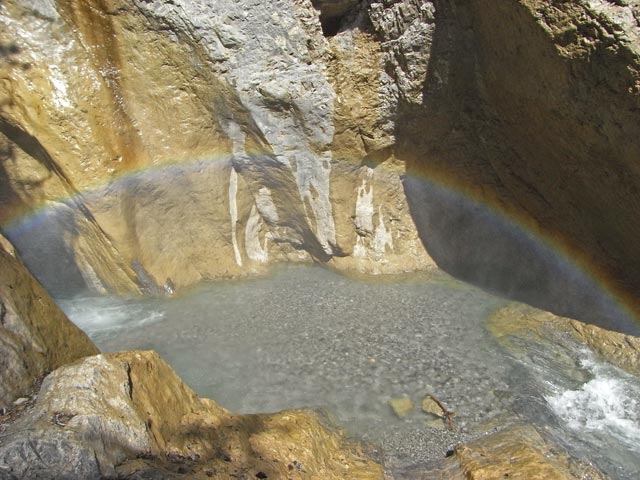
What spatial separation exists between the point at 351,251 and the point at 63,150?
3.12 metres

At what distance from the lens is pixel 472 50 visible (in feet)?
14.5

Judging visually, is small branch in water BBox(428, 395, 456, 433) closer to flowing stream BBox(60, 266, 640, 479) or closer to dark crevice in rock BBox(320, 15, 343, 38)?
flowing stream BBox(60, 266, 640, 479)

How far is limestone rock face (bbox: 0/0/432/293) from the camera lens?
4.33 metres

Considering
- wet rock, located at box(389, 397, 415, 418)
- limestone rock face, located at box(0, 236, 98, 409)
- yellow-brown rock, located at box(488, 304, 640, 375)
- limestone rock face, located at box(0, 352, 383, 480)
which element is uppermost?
limestone rock face, located at box(0, 236, 98, 409)

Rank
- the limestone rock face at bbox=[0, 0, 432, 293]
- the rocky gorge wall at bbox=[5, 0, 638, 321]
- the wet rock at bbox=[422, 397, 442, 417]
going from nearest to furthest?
1. the wet rock at bbox=[422, 397, 442, 417]
2. the rocky gorge wall at bbox=[5, 0, 638, 321]
3. the limestone rock face at bbox=[0, 0, 432, 293]

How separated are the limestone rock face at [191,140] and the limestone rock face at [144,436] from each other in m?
2.72

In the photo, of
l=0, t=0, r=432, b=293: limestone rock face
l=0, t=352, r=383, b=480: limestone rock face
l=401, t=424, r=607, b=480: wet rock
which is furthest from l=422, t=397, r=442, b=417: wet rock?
l=0, t=0, r=432, b=293: limestone rock face

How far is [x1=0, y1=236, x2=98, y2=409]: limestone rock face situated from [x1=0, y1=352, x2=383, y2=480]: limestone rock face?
113 mm

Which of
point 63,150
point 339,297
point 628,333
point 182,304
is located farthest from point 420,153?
point 63,150

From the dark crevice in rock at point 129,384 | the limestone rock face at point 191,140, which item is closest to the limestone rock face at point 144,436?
the dark crevice in rock at point 129,384

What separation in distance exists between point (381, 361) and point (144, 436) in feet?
7.59

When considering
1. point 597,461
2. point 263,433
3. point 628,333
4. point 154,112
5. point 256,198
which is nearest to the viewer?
point 263,433

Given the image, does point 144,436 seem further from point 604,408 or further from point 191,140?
point 191,140

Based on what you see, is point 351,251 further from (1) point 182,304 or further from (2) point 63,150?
(2) point 63,150
